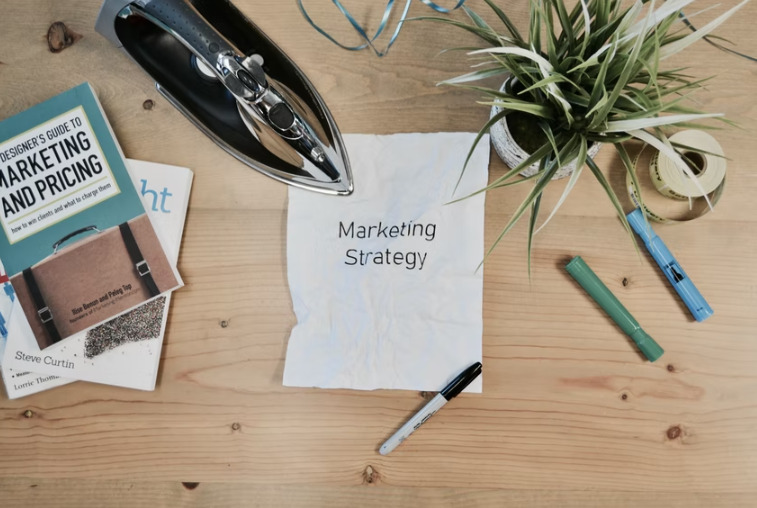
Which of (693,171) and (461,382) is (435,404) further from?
(693,171)

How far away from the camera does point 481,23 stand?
51 centimetres

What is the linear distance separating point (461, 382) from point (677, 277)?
0.26 meters

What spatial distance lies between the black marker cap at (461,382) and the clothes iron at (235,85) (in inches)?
9.5

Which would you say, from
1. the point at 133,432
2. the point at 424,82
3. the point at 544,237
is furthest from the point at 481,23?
the point at 133,432

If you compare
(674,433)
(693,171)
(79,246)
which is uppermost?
(693,171)

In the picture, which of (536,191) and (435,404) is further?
(435,404)

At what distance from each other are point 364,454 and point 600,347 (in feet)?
0.95

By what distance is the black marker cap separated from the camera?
0.58 meters

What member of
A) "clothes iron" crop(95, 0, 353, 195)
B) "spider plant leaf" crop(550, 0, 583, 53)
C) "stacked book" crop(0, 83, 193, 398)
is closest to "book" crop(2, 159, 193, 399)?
"stacked book" crop(0, 83, 193, 398)

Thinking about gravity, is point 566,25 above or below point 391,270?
above

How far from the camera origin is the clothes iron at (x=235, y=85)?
520 millimetres

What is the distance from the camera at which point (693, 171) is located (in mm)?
569

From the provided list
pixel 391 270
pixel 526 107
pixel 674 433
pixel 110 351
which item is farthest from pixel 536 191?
pixel 110 351

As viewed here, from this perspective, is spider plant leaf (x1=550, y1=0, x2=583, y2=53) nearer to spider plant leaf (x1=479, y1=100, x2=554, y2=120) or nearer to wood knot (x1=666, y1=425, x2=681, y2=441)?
spider plant leaf (x1=479, y1=100, x2=554, y2=120)
